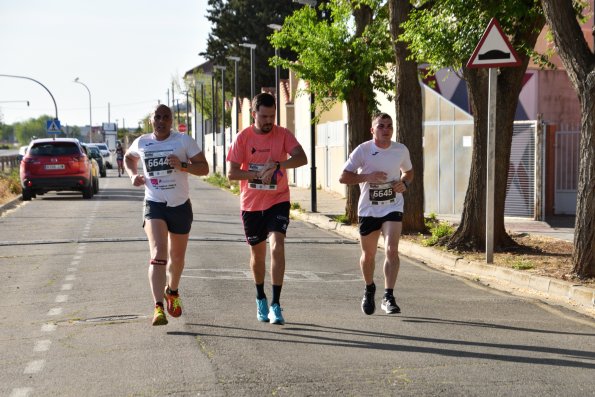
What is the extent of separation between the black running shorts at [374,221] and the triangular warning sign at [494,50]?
4088 millimetres

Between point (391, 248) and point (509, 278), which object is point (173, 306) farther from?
point (509, 278)

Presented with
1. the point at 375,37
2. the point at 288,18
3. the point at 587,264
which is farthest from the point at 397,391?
the point at 288,18

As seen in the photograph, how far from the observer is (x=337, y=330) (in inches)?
328

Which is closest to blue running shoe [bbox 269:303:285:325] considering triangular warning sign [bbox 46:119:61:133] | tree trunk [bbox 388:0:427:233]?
tree trunk [bbox 388:0:427:233]

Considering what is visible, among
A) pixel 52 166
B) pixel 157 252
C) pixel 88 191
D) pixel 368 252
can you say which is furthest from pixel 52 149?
pixel 157 252

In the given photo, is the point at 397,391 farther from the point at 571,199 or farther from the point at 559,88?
the point at 559,88

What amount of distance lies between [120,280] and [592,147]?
210 inches

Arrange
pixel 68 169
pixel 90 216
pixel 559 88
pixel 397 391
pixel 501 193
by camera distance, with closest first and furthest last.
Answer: pixel 397 391 < pixel 501 193 < pixel 90 216 < pixel 559 88 < pixel 68 169

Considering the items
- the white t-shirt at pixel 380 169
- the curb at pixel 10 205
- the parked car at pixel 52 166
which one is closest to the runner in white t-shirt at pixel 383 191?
the white t-shirt at pixel 380 169

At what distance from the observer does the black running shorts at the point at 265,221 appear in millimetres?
8594

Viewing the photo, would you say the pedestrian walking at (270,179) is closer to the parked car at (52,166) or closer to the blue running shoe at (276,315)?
the blue running shoe at (276,315)

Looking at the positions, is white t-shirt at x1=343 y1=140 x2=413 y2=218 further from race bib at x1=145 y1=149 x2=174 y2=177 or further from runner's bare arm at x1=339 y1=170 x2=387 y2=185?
race bib at x1=145 y1=149 x2=174 y2=177

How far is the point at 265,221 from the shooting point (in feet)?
28.5

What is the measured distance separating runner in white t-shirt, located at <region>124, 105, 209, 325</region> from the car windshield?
2199cm
